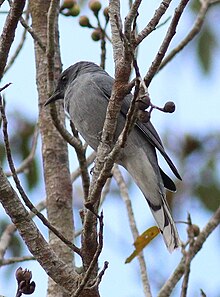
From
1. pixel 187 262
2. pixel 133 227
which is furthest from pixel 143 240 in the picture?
pixel 187 262

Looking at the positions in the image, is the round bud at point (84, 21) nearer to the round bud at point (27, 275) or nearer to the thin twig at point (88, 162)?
the thin twig at point (88, 162)

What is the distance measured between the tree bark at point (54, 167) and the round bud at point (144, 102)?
1.79m

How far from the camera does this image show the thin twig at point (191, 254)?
4.00 metres

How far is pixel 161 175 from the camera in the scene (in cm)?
533

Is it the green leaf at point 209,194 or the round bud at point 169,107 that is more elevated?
the round bud at point 169,107

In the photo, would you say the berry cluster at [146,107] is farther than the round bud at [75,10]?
No

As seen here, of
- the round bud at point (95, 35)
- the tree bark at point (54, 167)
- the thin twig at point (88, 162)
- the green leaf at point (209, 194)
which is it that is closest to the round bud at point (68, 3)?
the tree bark at point (54, 167)

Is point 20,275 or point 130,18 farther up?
point 130,18

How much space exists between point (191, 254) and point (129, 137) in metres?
1.51

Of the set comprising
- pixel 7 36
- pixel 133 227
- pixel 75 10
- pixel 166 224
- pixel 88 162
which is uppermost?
pixel 7 36

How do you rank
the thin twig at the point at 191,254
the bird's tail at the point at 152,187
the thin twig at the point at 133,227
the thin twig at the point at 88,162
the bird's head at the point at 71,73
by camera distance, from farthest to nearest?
the bird's head at the point at 71,73, the thin twig at the point at 88,162, the bird's tail at the point at 152,187, the thin twig at the point at 133,227, the thin twig at the point at 191,254

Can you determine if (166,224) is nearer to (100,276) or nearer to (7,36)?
(100,276)

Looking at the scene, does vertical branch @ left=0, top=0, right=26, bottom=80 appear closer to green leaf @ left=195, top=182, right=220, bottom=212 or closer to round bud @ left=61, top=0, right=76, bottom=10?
round bud @ left=61, top=0, right=76, bottom=10

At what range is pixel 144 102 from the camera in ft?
9.36
